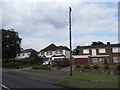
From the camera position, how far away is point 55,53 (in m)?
51.6

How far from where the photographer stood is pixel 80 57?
42125 millimetres

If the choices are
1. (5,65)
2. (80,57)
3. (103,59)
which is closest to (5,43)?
(5,65)

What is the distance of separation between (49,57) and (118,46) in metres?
23.6

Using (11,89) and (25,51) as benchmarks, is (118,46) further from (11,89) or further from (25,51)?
(25,51)

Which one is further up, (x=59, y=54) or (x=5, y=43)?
(x=5, y=43)

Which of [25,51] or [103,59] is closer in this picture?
[103,59]

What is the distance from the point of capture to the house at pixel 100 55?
4006 centimetres

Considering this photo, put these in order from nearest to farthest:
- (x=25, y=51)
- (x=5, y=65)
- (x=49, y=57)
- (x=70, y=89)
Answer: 1. (x=70, y=89)
2. (x=5, y=65)
3. (x=49, y=57)
4. (x=25, y=51)

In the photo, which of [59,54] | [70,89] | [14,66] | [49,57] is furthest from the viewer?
[49,57]

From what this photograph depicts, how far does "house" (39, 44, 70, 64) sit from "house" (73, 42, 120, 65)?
7264 mm

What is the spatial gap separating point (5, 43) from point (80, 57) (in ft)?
95.5

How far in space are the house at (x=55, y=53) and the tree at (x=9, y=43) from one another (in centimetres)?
1038

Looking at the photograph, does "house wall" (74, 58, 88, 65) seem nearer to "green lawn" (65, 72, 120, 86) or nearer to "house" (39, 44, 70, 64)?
"house" (39, 44, 70, 64)

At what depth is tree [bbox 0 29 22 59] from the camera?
55.9m
